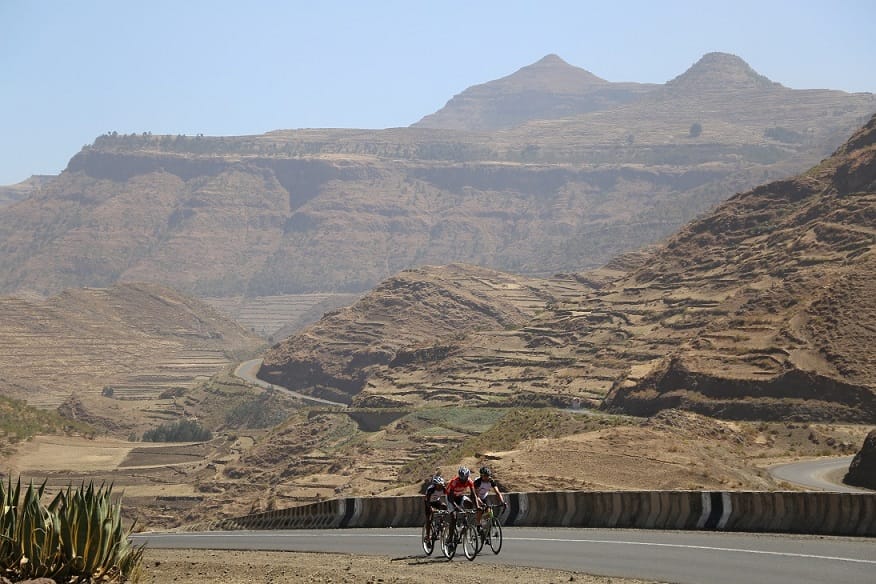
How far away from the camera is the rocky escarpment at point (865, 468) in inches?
2024

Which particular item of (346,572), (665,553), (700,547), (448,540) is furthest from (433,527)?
(700,547)

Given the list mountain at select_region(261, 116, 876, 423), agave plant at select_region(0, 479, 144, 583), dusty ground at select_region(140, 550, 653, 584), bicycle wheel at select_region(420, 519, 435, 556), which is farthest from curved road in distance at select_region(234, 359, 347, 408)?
agave plant at select_region(0, 479, 144, 583)

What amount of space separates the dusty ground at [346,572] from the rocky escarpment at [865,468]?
2909cm

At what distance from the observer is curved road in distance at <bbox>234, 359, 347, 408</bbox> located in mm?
155900

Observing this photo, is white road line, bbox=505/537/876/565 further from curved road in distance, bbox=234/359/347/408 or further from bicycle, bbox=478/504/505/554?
curved road in distance, bbox=234/359/347/408

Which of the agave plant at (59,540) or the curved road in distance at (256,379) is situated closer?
the agave plant at (59,540)

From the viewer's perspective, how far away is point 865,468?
2045 inches

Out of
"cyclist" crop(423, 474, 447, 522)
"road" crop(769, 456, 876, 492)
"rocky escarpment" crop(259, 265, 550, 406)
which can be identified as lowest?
"rocky escarpment" crop(259, 265, 550, 406)

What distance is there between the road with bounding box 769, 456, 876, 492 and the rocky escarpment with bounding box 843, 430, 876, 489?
57 cm

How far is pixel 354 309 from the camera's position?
575 ft

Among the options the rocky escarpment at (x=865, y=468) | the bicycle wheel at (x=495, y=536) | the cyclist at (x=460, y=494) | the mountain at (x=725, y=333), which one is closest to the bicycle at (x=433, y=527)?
the cyclist at (x=460, y=494)

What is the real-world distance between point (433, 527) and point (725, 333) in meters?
60.8

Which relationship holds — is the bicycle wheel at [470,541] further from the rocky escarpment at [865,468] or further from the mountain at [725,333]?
the mountain at [725,333]

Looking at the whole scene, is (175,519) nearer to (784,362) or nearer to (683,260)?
(784,362)
